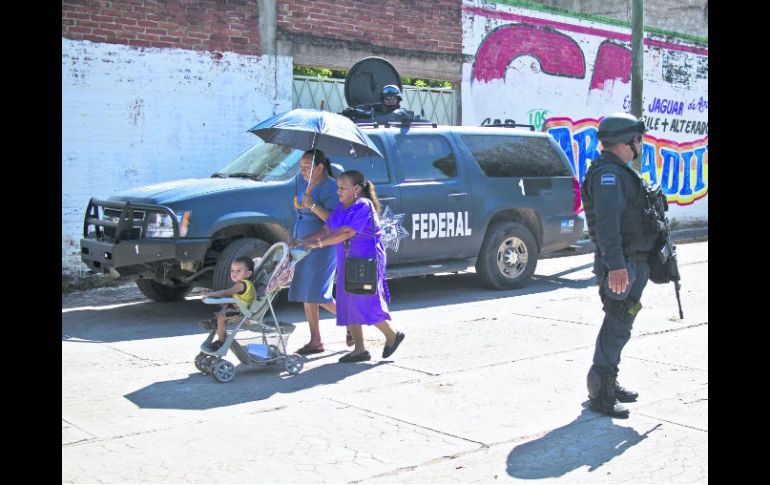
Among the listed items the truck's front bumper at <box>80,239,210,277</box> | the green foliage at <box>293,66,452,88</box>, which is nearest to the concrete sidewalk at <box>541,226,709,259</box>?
the green foliage at <box>293,66,452,88</box>

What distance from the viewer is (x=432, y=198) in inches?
405

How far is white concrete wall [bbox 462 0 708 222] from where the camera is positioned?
1578 cm

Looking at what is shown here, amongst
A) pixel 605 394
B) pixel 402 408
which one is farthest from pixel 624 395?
pixel 402 408

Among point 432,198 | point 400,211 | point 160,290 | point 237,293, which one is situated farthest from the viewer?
point 432,198

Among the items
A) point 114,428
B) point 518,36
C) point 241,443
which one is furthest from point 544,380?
point 518,36

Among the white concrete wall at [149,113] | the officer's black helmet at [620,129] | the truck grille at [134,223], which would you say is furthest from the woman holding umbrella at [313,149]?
the white concrete wall at [149,113]

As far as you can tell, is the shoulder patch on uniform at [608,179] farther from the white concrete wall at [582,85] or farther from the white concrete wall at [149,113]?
the white concrete wall at [582,85]

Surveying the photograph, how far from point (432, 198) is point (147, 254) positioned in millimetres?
3222

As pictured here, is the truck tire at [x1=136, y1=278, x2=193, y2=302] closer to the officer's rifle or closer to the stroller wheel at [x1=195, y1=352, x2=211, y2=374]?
the stroller wheel at [x1=195, y1=352, x2=211, y2=374]

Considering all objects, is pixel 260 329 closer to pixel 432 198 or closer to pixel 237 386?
pixel 237 386

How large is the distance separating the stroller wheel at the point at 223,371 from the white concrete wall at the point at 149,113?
5751mm

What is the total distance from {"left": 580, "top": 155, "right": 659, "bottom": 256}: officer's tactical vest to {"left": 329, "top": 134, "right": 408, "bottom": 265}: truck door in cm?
436
